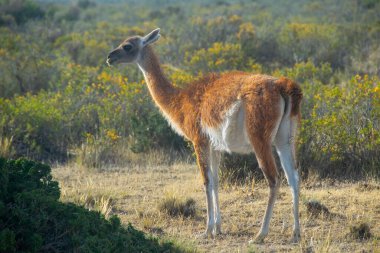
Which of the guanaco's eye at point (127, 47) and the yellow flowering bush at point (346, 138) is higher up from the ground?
the guanaco's eye at point (127, 47)

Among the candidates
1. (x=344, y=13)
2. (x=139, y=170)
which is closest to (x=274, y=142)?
(x=139, y=170)

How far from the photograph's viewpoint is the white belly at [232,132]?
6.27m

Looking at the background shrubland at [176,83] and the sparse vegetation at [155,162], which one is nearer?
the sparse vegetation at [155,162]

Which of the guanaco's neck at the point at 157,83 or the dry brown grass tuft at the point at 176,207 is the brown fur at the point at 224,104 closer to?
the guanaco's neck at the point at 157,83

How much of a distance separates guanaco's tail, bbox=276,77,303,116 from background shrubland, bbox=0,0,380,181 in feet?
8.91

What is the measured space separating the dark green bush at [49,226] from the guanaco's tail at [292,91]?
6.03ft

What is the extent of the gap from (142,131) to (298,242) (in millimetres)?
5239

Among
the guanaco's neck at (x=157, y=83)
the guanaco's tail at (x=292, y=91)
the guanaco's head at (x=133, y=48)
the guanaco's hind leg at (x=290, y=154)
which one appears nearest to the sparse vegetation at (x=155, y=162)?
the guanaco's hind leg at (x=290, y=154)

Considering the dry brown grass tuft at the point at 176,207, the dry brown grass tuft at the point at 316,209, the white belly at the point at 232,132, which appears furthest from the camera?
the dry brown grass tuft at the point at 176,207

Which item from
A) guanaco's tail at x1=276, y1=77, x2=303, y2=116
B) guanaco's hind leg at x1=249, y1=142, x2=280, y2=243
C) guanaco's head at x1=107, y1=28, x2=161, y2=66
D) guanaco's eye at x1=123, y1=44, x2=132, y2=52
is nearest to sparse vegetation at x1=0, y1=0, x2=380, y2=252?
guanaco's hind leg at x1=249, y1=142, x2=280, y2=243

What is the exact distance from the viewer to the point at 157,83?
7609 millimetres

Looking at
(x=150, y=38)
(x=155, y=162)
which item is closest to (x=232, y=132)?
(x=150, y=38)

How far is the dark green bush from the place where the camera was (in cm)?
481

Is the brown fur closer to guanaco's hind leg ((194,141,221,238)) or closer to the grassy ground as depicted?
guanaco's hind leg ((194,141,221,238))
